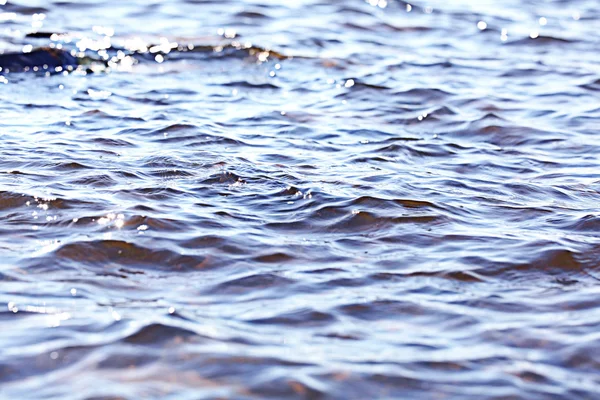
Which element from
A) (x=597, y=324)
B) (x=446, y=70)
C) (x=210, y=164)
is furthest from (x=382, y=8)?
(x=597, y=324)

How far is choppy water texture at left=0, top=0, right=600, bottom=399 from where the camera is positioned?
3564mm

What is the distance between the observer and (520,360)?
12.0 feet

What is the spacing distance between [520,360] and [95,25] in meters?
7.61

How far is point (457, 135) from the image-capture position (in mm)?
7152

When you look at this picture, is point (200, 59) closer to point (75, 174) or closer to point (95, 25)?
point (95, 25)

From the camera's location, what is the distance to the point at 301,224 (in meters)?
5.08

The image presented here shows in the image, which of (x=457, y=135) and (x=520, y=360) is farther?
(x=457, y=135)

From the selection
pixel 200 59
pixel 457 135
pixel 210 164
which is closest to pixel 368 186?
Result: pixel 210 164

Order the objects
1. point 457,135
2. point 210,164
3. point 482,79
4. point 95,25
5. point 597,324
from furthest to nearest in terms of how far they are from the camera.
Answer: point 95,25
point 482,79
point 457,135
point 210,164
point 597,324

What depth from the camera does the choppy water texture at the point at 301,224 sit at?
356 centimetres

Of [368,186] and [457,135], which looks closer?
[368,186]

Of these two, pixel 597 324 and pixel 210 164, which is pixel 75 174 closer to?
pixel 210 164

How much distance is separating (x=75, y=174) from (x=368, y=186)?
1.75 metres

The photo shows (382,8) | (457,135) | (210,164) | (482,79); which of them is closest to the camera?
(210,164)
